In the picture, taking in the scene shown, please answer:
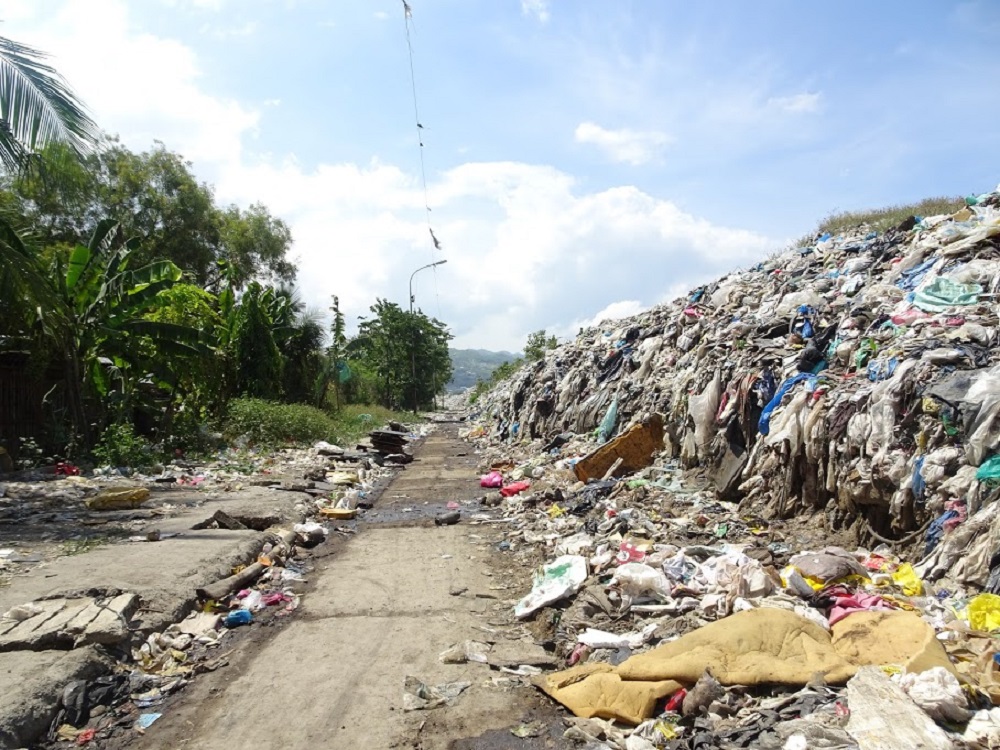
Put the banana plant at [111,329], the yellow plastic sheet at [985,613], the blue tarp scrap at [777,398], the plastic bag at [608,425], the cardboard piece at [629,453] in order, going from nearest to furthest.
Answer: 1. the yellow plastic sheet at [985,613]
2. the blue tarp scrap at [777,398]
3. the cardboard piece at [629,453]
4. the plastic bag at [608,425]
5. the banana plant at [111,329]

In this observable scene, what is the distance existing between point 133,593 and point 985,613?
5.02 meters

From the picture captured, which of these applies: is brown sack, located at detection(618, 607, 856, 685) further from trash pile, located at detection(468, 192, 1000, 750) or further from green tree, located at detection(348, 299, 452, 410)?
green tree, located at detection(348, 299, 452, 410)

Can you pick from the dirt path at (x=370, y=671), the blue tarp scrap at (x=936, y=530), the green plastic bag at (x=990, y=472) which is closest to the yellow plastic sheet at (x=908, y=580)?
the blue tarp scrap at (x=936, y=530)

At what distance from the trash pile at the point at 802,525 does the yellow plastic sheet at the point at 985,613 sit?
12 mm

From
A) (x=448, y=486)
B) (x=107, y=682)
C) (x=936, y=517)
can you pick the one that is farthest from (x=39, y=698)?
(x=448, y=486)

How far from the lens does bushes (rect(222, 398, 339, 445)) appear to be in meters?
14.9

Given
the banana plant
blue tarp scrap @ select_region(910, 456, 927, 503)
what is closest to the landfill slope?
blue tarp scrap @ select_region(910, 456, 927, 503)

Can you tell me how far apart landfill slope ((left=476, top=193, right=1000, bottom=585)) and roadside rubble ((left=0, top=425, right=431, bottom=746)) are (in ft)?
14.2

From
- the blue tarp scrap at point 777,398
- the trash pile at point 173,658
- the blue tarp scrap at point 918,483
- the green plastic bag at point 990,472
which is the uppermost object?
the blue tarp scrap at point 777,398

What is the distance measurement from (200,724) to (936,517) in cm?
450

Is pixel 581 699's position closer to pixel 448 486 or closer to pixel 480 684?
pixel 480 684

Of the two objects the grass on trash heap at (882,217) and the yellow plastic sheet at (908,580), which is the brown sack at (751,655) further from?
the grass on trash heap at (882,217)

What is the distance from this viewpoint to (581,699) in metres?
3.39

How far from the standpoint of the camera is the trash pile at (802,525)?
3.05 m
